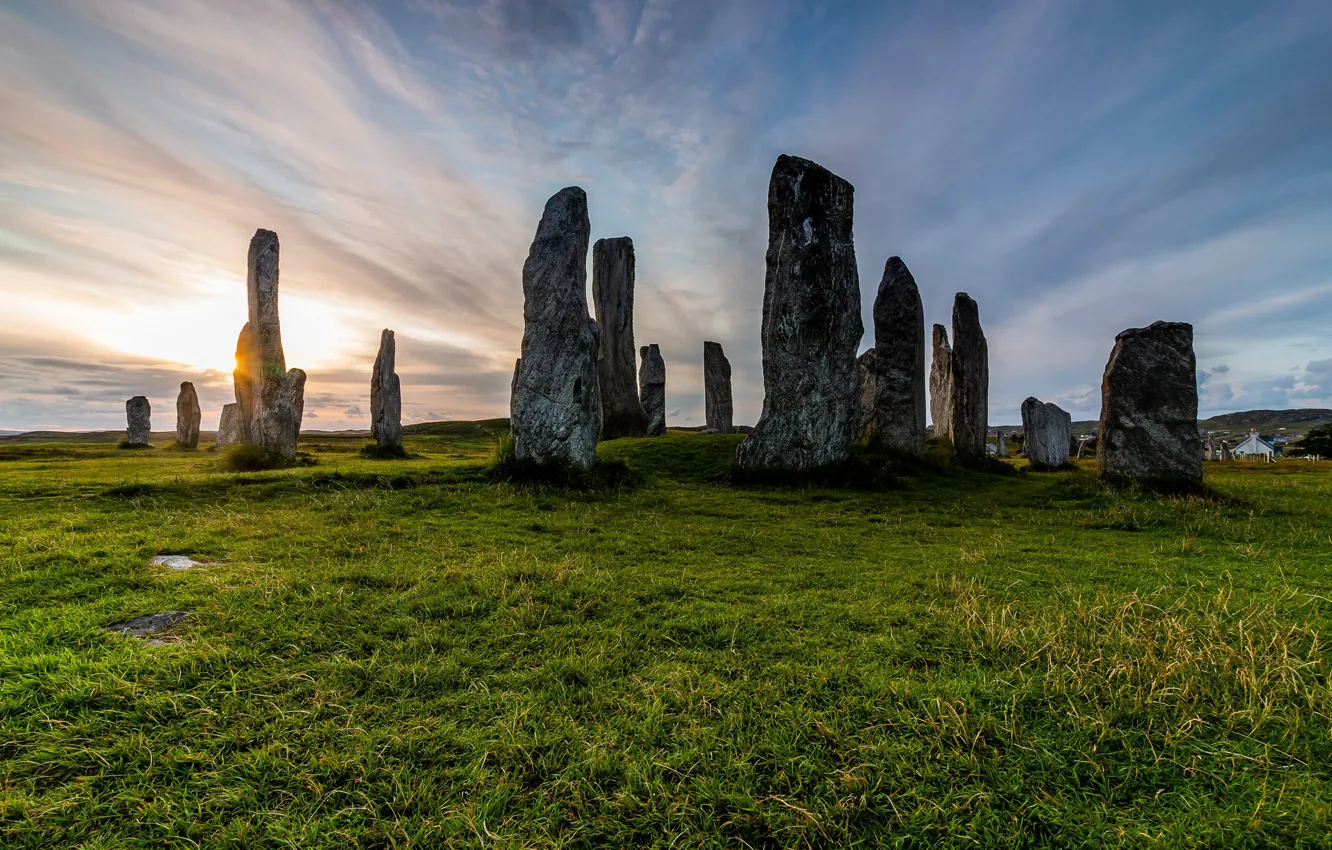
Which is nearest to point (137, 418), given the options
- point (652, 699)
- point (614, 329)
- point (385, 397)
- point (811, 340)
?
point (385, 397)

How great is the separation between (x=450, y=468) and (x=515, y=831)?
10.9 m

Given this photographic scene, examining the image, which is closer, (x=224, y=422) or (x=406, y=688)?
(x=406, y=688)

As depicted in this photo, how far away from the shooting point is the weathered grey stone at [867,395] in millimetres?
17603

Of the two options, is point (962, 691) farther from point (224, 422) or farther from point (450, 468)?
Result: point (224, 422)

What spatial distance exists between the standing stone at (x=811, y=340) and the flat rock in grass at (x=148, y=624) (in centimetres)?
1063

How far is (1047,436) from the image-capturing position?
22.1m

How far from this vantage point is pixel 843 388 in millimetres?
13328

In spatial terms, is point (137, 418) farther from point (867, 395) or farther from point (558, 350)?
point (867, 395)

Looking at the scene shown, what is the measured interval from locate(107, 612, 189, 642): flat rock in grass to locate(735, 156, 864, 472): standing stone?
34.9ft

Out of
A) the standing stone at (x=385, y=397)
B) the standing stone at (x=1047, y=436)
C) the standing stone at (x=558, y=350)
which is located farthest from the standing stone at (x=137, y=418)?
the standing stone at (x=1047, y=436)

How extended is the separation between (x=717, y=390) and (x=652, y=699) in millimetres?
25221

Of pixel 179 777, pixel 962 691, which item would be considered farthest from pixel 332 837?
pixel 962 691

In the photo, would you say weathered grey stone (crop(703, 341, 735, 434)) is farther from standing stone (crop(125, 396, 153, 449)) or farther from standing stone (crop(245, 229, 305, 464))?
standing stone (crop(125, 396, 153, 449))

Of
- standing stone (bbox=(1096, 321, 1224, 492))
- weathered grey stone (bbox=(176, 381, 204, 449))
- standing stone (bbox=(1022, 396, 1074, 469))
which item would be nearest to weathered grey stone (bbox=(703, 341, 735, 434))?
standing stone (bbox=(1022, 396, 1074, 469))
